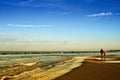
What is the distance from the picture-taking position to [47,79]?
13.2 meters

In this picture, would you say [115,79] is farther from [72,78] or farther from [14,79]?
[14,79]

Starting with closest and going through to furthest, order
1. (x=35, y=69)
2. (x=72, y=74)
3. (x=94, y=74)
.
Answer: (x=94, y=74) < (x=72, y=74) < (x=35, y=69)

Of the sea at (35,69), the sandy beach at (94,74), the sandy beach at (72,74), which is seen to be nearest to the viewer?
the sandy beach at (94,74)

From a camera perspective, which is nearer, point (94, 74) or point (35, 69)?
point (94, 74)

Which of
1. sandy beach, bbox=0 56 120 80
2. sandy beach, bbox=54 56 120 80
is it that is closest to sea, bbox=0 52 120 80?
sandy beach, bbox=0 56 120 80

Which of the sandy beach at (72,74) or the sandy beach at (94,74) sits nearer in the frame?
the sandy beach at (94,74)

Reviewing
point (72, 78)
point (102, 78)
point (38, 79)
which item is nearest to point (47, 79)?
point (38, 79)

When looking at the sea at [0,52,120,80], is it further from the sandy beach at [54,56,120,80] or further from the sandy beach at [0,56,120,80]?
the sandy beach at [54,56,120,80]

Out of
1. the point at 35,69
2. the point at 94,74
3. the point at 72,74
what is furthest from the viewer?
the point at 35,69

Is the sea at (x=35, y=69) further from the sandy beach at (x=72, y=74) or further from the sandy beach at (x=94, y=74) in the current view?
the sandy beach at (x=94, y=74)

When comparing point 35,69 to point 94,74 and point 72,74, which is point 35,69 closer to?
point 72,74

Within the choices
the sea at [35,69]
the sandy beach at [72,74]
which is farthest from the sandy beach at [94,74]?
the sea at [35,69]

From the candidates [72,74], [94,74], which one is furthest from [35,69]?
[94,74]

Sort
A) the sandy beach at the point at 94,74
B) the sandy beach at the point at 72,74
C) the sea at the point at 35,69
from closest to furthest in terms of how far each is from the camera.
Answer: the sandy beach at the point at 94,74 < the sandy beach at the point at 72,74 < the sea at the point at 35,69
